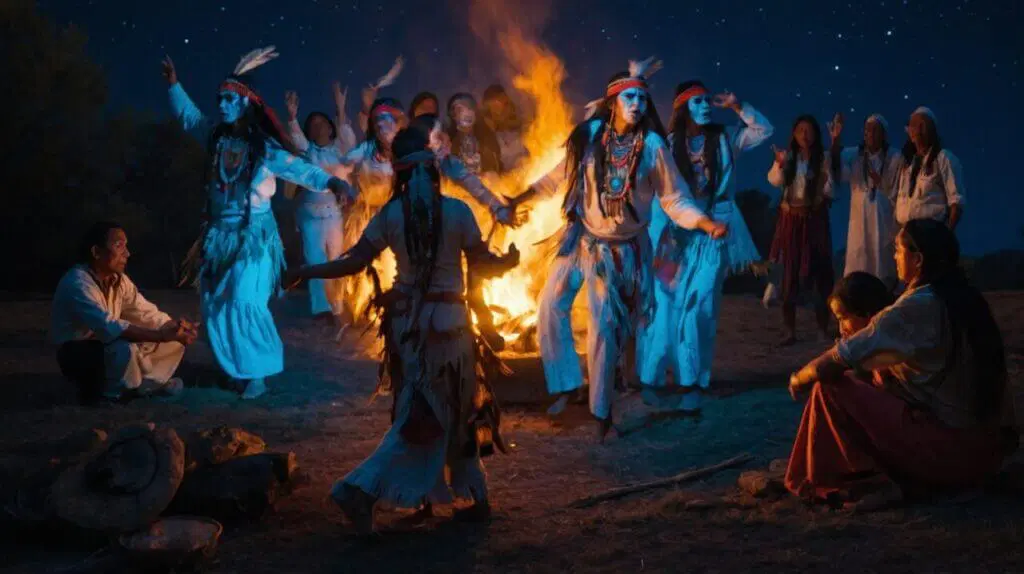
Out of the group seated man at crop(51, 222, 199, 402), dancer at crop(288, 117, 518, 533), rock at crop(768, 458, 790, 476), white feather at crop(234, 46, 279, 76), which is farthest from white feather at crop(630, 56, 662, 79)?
seated man at crop(51, 222, 199, 402)

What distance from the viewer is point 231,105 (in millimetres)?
7227

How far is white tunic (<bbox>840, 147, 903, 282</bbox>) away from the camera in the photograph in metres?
9.64

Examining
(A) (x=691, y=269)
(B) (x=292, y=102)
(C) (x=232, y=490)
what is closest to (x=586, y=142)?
(A) (x=691, y=269)

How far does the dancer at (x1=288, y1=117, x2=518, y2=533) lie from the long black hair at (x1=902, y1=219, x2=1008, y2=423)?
1.86 m

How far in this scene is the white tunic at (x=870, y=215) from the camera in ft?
31.6

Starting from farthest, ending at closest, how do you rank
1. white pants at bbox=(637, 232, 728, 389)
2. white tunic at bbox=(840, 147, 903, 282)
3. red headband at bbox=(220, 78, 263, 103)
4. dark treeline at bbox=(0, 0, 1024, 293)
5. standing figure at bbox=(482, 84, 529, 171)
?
1. dark treeline at bbox=(0, 0, 1024, 293)
2. white tunic at bbox=(840, 147, 903, 282)
3. standing figure at bbox=(482, 84, 529, 171)
4. red headband at bbox=(220, 78, 263, 103)
5. white pants at bbox=(637, 232, 728, 389)

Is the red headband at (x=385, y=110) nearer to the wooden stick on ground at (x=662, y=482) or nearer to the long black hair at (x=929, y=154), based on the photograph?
the wooden stick on ground at (x=662, y=482)

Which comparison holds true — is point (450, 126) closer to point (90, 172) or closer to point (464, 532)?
point (464, 532)

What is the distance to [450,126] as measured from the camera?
8.96 m

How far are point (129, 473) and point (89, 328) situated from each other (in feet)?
10.8

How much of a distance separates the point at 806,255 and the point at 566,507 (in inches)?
221

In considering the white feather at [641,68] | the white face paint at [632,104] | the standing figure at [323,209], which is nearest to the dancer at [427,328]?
the white face paint at [632,104]

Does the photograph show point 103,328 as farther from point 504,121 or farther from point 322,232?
point 504,121

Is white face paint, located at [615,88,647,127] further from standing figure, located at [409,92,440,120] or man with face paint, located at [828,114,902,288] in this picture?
man with face paint, located at [828,114,902,288]
